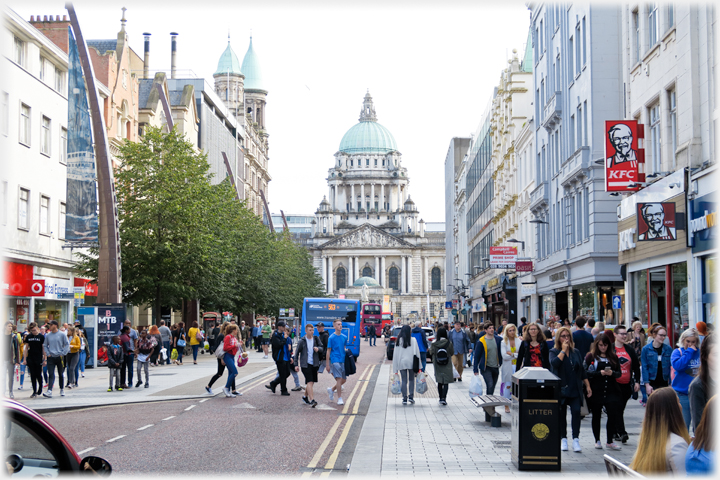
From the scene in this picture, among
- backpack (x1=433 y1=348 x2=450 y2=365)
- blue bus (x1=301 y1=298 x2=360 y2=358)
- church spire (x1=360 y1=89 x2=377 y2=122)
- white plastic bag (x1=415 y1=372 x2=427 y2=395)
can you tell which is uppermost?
church spire (x1=360 y1=89 x2=377 y2=122)

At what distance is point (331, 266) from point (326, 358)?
151 metres

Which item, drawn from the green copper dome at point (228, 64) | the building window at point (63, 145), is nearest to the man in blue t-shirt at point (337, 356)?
the building window at point (63, 145)

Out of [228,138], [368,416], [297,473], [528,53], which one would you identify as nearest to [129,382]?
[368,416]

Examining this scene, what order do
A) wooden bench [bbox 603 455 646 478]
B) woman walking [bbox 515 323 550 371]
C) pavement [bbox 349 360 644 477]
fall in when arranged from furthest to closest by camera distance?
woman walking [bbox 515 323 550 371] < pavement [bbox 349 360 644 477] < wooden bench [bbox 603 455 646 478]

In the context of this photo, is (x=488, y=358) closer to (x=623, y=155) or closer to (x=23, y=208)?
(x=623, y=155)

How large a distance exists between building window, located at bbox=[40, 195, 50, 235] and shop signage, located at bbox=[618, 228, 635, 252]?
20.7 meters

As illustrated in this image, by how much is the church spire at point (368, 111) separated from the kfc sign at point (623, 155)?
17459cm

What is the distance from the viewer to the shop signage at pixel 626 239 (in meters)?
24.0

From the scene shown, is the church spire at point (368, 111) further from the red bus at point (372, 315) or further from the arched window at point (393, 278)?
the red bus at point (372, 315)

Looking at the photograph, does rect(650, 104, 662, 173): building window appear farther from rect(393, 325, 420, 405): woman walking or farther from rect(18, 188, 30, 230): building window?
rect(18, 188, 30, 230): building window

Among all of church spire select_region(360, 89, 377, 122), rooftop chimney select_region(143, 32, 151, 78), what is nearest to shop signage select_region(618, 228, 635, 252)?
rooftop chimney select_region(143, 32, 151, 78)

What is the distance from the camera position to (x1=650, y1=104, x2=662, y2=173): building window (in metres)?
22.2

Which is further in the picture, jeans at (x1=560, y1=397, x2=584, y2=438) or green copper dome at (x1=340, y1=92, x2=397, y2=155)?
green copper dome at (x1=340, y1=92, x2=397, y2=155)

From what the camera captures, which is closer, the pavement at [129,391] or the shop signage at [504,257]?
the pavement at [129,391]
